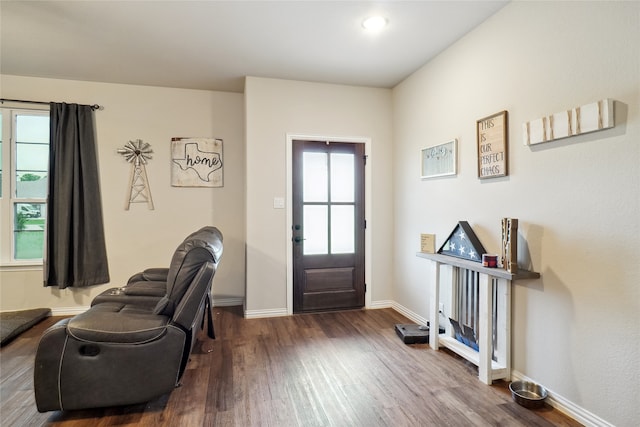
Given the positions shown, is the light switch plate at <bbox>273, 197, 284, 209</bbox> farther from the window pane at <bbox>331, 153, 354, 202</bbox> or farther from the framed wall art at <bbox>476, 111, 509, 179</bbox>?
the framed wall art at <bbox>476, 111, 509, 179</bbox>

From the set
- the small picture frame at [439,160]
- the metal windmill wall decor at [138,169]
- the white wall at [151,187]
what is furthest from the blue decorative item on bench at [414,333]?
the metal windmill wall decor at [138,169]

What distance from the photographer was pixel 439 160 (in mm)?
3098

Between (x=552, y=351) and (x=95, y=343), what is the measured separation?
2753mm

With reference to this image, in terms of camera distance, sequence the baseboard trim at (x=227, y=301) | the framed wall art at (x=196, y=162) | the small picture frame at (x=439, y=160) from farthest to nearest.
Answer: the baseboard trim at (x=227, y=301), the framed wall art at (x=196, y=162), the small picture frame at (x=439, y=160)

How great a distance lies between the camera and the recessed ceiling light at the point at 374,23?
250cm

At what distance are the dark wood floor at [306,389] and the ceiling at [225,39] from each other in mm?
2716

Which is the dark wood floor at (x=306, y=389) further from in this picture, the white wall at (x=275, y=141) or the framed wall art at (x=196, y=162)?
the framed wall art at (x=196, y=162)

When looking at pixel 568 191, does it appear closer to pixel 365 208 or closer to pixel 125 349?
pixel 365 208

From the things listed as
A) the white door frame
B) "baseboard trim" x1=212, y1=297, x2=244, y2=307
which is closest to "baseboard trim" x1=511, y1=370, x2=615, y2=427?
the white door frame

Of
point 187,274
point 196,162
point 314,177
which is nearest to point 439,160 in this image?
point 314,177

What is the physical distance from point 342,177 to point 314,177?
0.35 meters

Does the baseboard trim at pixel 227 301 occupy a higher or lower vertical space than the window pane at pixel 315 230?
lower

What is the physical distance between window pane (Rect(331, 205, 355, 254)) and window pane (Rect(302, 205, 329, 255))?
9 cm

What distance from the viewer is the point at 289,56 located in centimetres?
313
